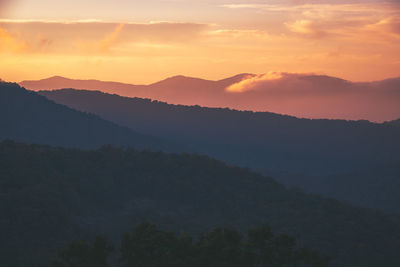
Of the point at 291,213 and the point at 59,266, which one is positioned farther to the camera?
the point at 291,213

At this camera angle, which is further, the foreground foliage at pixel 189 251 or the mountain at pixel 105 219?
the mountain at pixel 105 219

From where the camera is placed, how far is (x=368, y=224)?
601ft

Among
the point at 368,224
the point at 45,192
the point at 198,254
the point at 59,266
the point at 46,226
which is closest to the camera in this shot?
the point at 59,266

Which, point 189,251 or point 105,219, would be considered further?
point 105,219

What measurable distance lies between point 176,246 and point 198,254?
7.73ft

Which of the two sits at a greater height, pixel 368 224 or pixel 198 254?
pixel 198 254

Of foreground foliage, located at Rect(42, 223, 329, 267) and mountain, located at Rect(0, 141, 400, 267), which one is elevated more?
foreground foliage, located at Rect(42, 223, 329, 267)

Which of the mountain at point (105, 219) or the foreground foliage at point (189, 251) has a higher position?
the foreground foliage at point (189, 251)

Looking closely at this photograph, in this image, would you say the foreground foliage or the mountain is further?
the mountain

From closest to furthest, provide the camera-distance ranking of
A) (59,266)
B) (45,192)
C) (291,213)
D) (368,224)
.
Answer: (59,266), (45,192), (368,224), (291,213)

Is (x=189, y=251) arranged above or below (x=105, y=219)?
above

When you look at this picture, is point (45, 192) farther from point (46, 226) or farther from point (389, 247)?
point (389, 247)

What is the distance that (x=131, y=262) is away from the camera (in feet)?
227

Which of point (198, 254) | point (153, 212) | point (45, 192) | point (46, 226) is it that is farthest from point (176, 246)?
point (153, 212)
